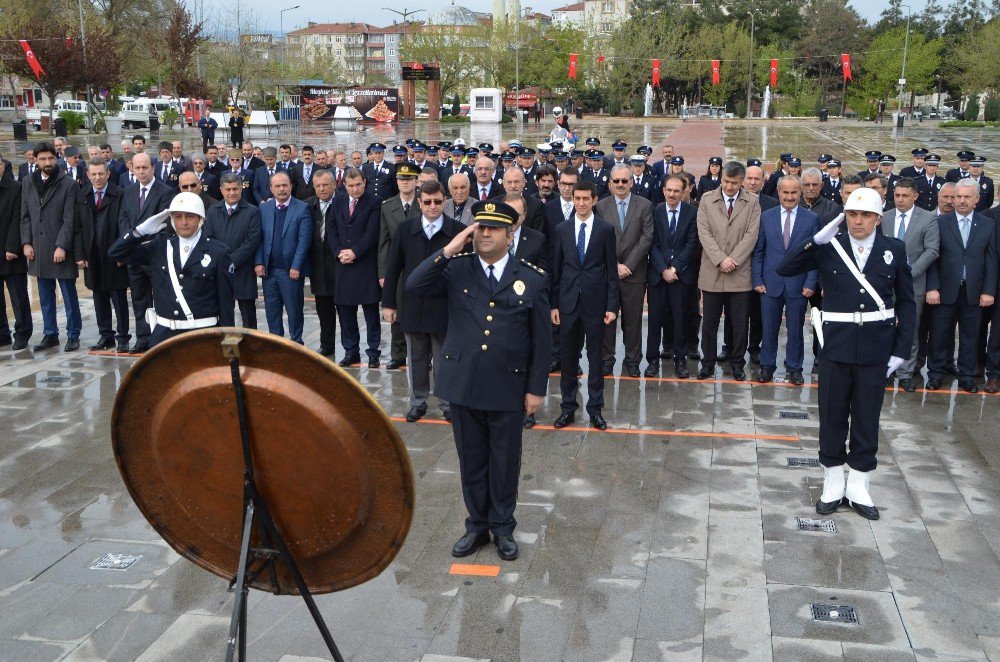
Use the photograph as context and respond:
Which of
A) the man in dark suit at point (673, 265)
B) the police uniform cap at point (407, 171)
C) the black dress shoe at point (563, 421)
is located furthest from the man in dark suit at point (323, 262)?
the man in dark suit at point (673, 265)

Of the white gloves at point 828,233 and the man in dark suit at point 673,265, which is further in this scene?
the man in dark suit at point 673,265

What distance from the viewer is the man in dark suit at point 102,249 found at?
1037 centimetres

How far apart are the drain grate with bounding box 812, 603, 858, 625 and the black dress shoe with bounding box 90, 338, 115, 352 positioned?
8136 millimetres

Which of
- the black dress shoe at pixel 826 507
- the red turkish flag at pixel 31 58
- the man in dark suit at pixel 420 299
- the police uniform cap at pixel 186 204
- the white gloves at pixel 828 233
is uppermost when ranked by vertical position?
the red turkish flag at pixel 31 58

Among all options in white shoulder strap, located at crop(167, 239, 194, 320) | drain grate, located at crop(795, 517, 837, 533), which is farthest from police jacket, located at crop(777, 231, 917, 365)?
white shoulder strap, located at crop(167, 239, 194, 320)

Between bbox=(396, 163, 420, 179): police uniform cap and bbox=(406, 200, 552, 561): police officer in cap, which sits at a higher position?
bbox=(396, 163, 420, 179): police uniform cap

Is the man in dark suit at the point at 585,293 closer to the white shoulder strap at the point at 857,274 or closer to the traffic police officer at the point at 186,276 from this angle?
the white shoulder strap at the point at 857,274

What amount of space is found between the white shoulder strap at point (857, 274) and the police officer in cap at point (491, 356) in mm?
2093

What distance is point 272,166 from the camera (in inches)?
604

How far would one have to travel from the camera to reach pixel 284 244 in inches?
391

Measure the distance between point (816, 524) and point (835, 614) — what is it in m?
1.24

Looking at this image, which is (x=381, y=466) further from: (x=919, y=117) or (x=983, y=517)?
(x=919, y=117)

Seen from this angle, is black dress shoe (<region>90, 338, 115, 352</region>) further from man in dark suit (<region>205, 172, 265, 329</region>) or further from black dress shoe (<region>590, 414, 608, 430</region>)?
black dress shoe (<region>590, 414, 608, 430</region>)

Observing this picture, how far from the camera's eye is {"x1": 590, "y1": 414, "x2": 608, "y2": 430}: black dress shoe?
7.93 m
